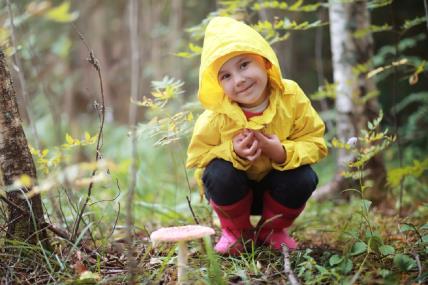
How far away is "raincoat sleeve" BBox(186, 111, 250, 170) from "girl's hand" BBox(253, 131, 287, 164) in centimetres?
14

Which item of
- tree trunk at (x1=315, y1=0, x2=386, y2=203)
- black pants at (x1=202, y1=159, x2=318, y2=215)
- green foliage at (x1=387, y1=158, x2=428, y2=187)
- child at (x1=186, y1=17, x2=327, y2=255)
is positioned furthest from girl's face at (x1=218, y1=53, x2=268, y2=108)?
tree trunk at (x1=315, y1=0, x2=386, y2=203)

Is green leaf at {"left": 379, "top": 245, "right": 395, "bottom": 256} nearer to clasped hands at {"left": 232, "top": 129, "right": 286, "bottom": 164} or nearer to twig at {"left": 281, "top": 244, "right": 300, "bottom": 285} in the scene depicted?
twig at {"left": 281, "top": 244, "right": 300, "bottom": 285}

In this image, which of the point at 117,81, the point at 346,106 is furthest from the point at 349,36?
the point at 117,81

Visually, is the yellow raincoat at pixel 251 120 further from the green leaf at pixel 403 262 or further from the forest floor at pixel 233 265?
the green leaf at pixel 403 262

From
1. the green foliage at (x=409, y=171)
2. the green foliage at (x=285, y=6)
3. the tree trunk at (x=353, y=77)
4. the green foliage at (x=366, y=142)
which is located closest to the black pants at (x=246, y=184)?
the green foliage at (x=366, y=142)

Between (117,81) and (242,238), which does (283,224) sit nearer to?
(242,238)

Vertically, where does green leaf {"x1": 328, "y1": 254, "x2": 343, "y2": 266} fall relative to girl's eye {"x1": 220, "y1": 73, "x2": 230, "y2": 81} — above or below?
below

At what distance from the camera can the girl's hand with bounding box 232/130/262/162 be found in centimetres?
231

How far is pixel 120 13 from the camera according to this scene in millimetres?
9523

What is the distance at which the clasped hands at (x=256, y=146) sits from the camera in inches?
91.0

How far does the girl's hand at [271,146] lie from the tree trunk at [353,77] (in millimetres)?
1632

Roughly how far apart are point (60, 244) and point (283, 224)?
3.96 ft

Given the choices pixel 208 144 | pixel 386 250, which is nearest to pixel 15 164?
pixel 208 144

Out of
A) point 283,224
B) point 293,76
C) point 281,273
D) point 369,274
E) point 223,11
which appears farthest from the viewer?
point 293,76
